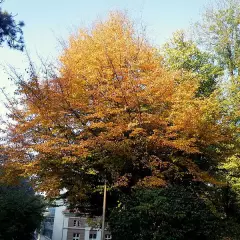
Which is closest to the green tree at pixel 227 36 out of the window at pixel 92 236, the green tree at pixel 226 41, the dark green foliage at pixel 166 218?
the green tree at pixel 226 41

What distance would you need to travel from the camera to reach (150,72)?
12.8 metres

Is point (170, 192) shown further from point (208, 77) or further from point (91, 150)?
point (208, 77)

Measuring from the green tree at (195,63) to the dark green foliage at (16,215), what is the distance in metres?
14.9

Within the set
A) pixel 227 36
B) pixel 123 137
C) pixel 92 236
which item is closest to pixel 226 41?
pixel 227 36

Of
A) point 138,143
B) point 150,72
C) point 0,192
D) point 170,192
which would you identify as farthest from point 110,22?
point 0,192

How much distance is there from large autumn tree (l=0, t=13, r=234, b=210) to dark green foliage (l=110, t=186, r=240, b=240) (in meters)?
1.07

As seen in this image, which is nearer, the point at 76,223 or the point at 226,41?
the point at 226,41

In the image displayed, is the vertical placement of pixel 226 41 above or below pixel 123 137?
above

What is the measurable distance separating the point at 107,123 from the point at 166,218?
15.5 feet

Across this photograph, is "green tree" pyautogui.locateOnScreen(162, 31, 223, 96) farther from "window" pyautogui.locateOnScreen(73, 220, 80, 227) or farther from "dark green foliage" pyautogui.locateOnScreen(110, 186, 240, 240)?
"window" pyautogui.locateOnScreen(73, 220, 80, 227)

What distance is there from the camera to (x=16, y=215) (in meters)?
19.0

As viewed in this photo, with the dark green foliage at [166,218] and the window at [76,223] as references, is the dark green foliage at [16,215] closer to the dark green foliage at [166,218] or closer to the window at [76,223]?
the dark green foliage at [166,218]

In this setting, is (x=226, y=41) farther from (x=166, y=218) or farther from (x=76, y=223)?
(x=76, y=223)

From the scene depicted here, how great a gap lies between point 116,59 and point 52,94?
363 centimetres
